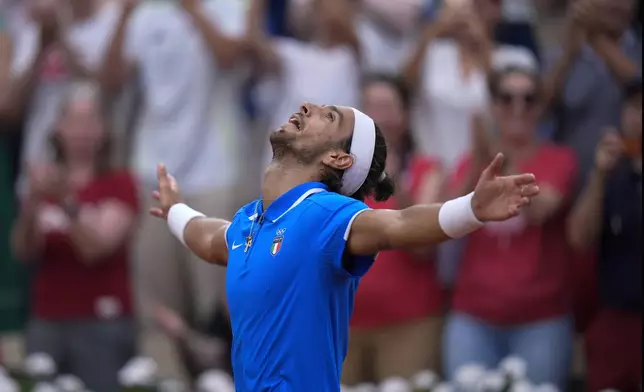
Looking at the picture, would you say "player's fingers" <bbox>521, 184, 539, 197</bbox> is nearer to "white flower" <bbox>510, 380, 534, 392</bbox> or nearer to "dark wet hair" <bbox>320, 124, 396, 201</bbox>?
"dark wet hair" <bbox>320, 124, 396, 201</bbox>

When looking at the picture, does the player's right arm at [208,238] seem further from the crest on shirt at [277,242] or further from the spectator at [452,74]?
the spectator at [452,74]

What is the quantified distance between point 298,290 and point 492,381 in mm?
3184

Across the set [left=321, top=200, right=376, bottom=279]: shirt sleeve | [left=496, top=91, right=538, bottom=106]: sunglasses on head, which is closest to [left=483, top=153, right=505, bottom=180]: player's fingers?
[left=321, top=200, right=376, bottom=279]: shirt sleeve

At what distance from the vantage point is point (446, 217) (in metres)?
3.93

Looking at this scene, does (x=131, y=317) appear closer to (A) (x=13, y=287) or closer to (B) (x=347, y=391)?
(A) (x=13, y=287)

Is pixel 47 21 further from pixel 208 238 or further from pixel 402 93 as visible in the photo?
pixel 208 238

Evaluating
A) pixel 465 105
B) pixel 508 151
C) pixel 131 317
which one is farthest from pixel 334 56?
pixel 131 317

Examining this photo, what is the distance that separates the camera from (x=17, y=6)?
9148 mm

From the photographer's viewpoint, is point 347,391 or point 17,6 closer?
point 347,391

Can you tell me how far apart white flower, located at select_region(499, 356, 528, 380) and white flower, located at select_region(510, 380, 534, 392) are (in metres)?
0.03

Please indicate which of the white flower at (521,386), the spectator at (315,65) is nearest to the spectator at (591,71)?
the white flower at (521,386)

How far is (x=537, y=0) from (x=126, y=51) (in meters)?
2.94

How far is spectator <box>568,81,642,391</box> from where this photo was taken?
22.8ft

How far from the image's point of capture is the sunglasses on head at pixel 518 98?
24.2 feet
